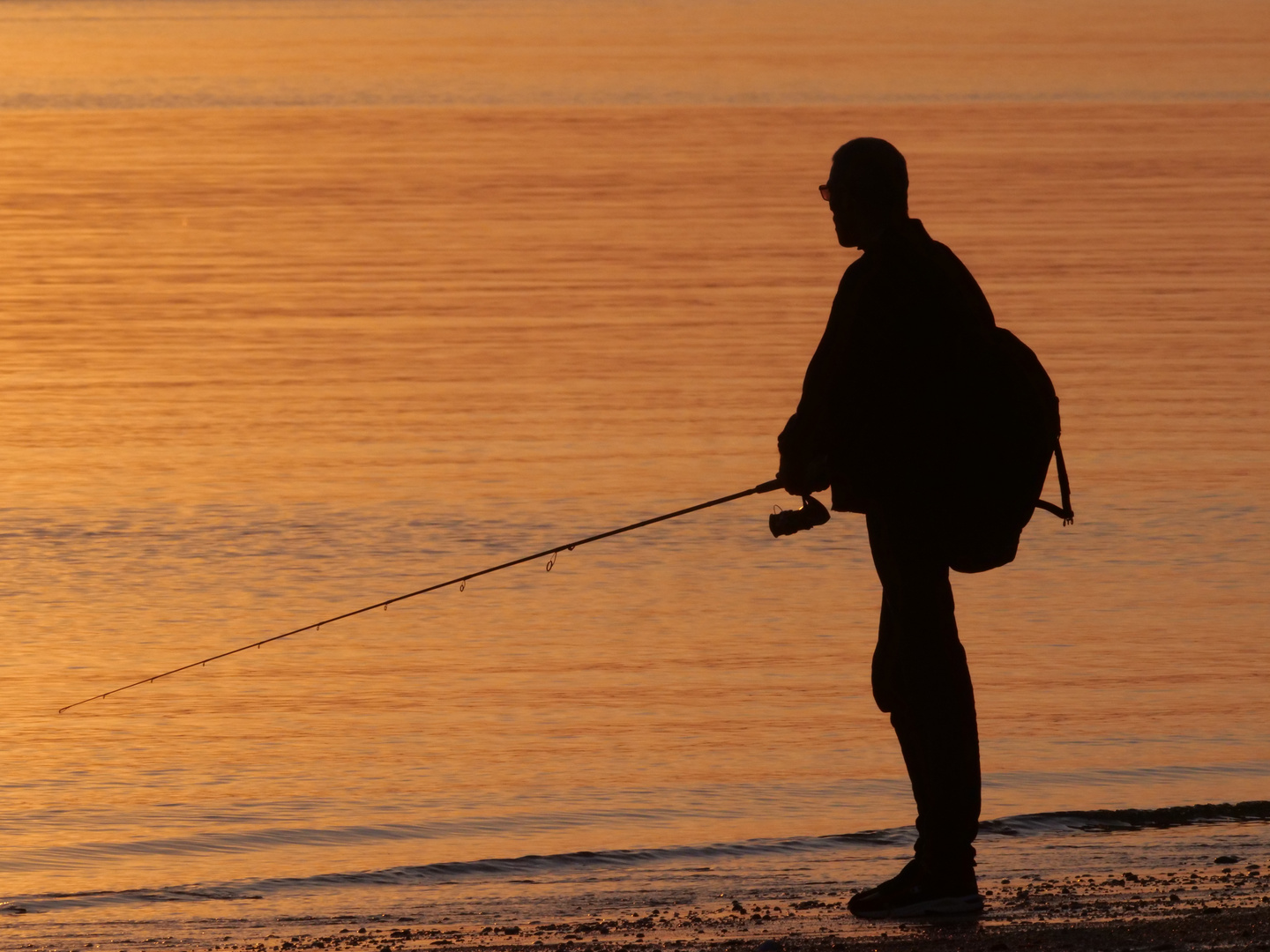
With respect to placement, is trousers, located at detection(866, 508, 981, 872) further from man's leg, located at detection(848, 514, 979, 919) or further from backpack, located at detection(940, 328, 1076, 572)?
backpack, located at detection(940, 328, 1076, 572)

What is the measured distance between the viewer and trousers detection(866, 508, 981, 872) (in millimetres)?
5031

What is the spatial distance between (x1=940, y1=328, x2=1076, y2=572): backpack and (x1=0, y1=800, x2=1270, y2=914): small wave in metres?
1.62

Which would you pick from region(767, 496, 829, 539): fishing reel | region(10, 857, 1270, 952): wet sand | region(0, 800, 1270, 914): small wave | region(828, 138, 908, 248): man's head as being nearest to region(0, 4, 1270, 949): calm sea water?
region(0, 800, 1270, 914): small wave

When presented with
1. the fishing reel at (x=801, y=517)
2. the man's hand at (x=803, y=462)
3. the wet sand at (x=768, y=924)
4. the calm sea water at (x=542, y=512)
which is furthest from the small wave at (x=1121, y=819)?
the man's hand at (x=803, y=462)

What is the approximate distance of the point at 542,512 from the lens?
10008 millimetres

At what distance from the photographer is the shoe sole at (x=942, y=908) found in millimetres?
5113

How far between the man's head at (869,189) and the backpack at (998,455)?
0.34m

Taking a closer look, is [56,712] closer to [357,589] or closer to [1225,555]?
[357,589]

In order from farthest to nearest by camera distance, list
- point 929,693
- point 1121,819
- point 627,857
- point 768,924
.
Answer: point 1121,819
point 627,857
point 768,924
point 929,693

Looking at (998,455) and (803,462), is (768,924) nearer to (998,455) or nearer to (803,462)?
(803,462)

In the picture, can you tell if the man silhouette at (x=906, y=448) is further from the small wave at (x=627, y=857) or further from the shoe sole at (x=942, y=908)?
the small wave at (x=627, y=857)

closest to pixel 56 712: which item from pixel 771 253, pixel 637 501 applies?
pixel 637 501

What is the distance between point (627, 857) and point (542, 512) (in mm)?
3842

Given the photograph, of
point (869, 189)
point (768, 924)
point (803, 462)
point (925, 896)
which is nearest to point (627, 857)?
point (768, 924)
